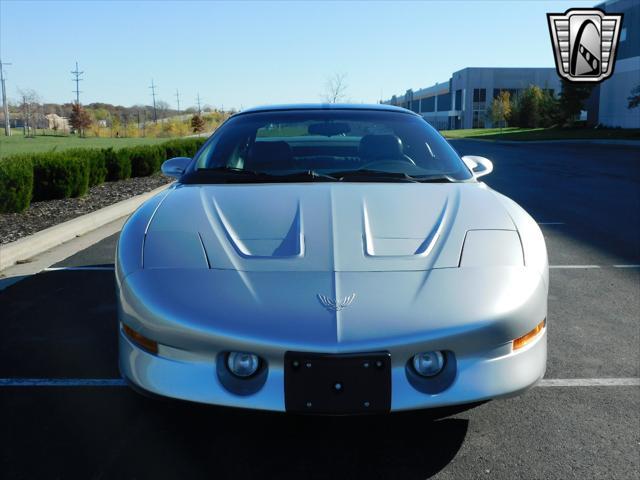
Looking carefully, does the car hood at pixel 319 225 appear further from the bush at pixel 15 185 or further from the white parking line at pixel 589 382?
the bush at pixel 15 185

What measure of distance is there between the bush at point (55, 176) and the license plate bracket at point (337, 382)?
364 inches

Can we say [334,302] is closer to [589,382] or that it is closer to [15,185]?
[589,382]

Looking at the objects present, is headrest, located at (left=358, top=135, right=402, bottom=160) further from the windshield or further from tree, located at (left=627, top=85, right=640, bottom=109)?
tree, located at (left=627, top=85, right=640, bottom=109)


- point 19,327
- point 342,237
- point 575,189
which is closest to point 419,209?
point 342,237

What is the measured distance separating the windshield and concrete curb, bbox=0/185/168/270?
3.29 m

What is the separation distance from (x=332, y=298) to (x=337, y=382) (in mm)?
317

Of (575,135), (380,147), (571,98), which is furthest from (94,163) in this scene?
(571,98)

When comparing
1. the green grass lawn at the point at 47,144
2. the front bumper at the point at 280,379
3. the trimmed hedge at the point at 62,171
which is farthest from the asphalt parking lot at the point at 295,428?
the green grass lawn at the point at 47,144

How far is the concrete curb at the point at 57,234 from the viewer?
6.32m

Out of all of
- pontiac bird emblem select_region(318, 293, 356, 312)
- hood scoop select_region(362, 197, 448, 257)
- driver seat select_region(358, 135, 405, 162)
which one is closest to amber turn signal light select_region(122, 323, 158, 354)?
pontiac bird emblem select_region(318, 293, 356, 312)

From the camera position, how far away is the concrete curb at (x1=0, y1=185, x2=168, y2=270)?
20.7 ft

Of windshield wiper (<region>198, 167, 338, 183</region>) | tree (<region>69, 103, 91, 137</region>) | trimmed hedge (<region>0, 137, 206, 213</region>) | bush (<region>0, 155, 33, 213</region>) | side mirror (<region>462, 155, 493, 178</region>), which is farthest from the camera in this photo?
tree (<region>69, 103, 91, 137</region>)

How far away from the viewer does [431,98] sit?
393 ft

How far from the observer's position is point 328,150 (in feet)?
14.6
